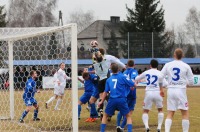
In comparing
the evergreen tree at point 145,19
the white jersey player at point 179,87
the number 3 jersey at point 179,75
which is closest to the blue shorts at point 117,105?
the white jersey player at point 179,87

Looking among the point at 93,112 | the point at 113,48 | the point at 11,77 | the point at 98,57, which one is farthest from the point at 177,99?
the point at 113,48

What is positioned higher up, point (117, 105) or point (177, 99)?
point (177, 99)

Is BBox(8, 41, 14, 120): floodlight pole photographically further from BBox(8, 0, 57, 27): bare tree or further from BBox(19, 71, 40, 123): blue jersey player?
BBox(8, 0, 57, 27): bare tree

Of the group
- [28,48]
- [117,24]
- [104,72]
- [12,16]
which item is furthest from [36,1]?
[104,72]

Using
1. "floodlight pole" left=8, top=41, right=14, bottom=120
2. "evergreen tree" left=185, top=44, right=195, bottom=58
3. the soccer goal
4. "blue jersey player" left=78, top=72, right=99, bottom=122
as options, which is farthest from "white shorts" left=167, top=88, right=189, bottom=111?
→ "evergreen tree" left=185, top=44, right=195, bottom=58

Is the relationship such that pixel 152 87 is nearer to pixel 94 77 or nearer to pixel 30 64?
pixel 94 77

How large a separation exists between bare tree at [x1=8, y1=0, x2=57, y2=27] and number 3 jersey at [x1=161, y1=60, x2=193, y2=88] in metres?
55.6

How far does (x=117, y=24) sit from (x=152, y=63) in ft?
277

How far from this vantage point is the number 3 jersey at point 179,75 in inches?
409

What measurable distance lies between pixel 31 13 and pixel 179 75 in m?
58.3

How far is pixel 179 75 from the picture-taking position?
10.4m

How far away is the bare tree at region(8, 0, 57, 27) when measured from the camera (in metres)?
65.7

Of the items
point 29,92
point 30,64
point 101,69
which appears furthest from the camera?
point 30,64

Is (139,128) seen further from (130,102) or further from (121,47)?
(121,47)
